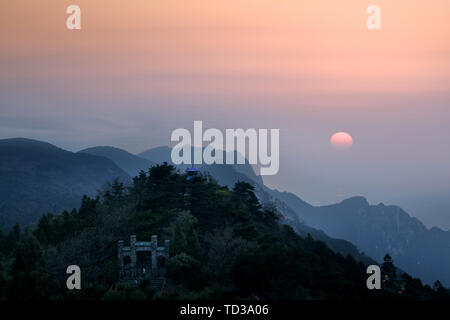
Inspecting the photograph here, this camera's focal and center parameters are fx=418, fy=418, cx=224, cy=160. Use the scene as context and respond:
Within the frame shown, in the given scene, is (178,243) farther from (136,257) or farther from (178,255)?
(136,257)

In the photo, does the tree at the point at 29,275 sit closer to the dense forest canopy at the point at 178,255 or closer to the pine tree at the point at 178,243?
the dense forest canopy at the point at 178,255

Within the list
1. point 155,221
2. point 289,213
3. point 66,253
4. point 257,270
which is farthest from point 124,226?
point 289,213

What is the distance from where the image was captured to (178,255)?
108ft

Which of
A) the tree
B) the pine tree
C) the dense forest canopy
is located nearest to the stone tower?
the pine tree

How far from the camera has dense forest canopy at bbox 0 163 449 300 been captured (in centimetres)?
3059

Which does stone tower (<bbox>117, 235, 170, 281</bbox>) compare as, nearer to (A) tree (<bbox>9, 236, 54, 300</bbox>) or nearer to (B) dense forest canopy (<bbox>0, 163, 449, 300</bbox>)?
(B) dense forest canopy (<bbox>0, 163, 449, 300</bbox>)

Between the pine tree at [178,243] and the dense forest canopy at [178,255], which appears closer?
the dense forest canopy at [178,255]

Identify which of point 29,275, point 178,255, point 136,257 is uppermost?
point 178,255

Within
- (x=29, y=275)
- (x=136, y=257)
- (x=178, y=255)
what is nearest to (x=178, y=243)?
(x=178, y=255)

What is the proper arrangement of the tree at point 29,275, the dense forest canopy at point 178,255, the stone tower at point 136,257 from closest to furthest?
the tree at point 29,275, the dense forest canopy at point 178,255, the stone tower at point 136,257

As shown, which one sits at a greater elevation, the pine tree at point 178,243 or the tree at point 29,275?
the pine tree at point 178,243

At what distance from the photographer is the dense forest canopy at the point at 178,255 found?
3059 cm

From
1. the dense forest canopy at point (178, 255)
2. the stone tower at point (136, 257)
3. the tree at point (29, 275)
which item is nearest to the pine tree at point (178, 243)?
the dense forest canopy at point (178, 255)
